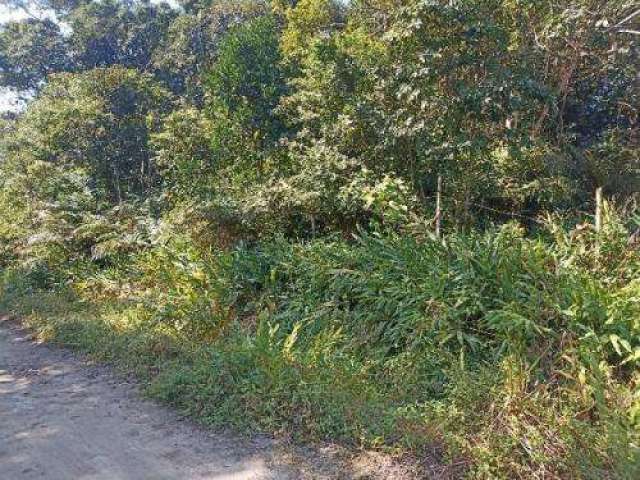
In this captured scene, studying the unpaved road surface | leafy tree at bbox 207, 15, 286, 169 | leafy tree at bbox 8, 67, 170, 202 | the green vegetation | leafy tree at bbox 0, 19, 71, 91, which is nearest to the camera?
the unpaved road surface

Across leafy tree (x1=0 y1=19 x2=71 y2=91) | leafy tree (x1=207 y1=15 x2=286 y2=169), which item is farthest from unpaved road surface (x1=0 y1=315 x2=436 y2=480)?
leafy tree (x1=0 y1=19 x2=71 y2=91)

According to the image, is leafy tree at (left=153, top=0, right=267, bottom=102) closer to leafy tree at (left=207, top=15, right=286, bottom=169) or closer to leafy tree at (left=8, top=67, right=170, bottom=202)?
leafy tree at (left=8, top=67, right=170, bottom=202)

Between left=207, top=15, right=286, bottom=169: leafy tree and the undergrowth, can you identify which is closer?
the undergrowth

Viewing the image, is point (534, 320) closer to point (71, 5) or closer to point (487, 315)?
point (487, 315)

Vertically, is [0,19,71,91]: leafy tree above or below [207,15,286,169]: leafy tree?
above

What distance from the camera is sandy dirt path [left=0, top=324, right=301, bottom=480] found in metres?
4.05

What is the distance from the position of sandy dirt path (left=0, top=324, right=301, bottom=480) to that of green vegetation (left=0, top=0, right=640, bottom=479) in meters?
0.32

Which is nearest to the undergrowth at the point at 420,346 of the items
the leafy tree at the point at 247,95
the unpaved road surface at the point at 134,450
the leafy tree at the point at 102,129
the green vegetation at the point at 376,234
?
the green vegetation at the point at 376,234

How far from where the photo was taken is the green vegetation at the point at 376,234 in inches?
176

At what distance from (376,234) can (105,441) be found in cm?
412

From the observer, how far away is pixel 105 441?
457cm

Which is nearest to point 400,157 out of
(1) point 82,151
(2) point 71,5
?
(1) point 82,151

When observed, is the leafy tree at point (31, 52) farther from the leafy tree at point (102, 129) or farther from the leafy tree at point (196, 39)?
the leafy tree at point (102, 129)

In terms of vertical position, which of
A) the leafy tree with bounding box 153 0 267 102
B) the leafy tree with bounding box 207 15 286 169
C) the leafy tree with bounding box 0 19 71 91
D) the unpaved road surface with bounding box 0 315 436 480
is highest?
the leafy tree with bounding box 0 19 71 91
